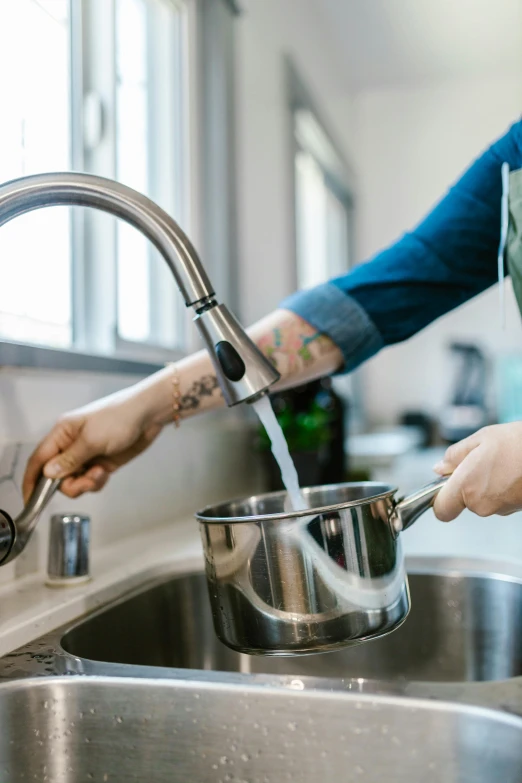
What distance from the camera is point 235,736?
49cm

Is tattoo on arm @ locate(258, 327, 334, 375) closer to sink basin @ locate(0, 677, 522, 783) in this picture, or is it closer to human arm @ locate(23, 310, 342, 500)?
human arm @ locate(23, 310, 342, 500)

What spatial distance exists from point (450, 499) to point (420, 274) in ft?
1.48

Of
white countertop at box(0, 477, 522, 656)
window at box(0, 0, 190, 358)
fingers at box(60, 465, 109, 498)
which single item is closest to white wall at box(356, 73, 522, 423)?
window at box(0, 0, 190, 358)

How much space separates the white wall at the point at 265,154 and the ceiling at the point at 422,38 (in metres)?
0.51

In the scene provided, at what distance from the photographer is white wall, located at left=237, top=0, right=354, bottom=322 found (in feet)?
6.01

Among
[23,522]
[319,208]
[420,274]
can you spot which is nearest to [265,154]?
[420,274]

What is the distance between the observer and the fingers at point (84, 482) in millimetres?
798

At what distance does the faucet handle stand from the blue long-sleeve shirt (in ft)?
1.26

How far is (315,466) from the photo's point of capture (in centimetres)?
147

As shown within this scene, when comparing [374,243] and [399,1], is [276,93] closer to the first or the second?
[399,1]

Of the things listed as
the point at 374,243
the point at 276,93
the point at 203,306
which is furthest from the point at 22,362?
the point at 374,243

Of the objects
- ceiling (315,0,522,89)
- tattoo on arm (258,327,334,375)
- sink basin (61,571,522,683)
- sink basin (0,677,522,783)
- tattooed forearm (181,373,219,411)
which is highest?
ceiling (315,0,522,89)

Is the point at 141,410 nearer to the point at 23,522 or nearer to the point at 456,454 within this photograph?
the point at 23,522

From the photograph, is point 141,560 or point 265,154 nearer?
point 141,560
